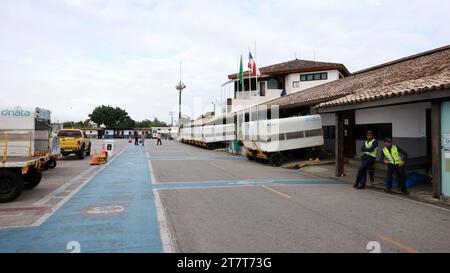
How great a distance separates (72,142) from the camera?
23.1 metres

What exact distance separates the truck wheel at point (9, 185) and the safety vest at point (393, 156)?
10.6 meters

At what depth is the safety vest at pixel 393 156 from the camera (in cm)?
1090

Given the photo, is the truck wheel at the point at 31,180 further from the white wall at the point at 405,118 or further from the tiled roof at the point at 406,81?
the white wall at the point at 405,118

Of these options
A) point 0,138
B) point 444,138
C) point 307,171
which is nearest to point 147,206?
point 0,138

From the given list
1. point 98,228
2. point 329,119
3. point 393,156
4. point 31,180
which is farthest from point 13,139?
point 329,119

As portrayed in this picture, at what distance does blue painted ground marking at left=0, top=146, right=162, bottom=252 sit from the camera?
5492 millimetres

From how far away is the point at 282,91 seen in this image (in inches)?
1417

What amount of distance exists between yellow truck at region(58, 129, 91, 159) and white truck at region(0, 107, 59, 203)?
955 cm

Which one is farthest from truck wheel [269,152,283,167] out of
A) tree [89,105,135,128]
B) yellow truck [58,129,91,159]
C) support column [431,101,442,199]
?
tree [89,105,135,128]

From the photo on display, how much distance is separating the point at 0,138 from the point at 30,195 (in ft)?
7.13

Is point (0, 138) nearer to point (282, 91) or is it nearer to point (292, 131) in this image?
point (292, 131)

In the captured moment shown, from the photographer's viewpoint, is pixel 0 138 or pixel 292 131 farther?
pixel 292 131

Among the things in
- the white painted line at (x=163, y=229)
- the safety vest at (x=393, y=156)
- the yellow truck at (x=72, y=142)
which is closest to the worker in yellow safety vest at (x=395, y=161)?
the safety vest at (x=393, y=156)
